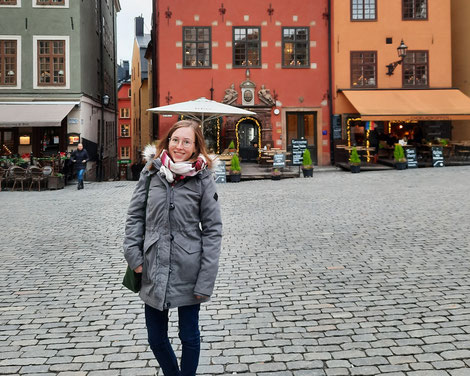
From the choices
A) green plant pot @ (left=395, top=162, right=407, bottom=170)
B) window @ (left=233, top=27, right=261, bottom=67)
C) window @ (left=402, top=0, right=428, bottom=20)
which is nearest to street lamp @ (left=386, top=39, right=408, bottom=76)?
window @ (left=402, top=0, right=428, bottom=20)

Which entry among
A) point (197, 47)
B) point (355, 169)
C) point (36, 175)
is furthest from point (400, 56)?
point (36, 175)

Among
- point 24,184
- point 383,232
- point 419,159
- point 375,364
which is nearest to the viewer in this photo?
point 375,364

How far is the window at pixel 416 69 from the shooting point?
2638 cm

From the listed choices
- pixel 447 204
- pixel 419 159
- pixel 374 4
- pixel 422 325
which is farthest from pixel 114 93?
pixel 422 325

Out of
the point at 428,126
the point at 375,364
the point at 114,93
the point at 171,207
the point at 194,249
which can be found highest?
the point at 114,93

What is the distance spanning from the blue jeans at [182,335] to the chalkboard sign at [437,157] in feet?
73.9

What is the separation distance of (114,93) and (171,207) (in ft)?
121

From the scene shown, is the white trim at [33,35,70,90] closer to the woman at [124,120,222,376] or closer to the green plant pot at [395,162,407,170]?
the green plant pot at [395,162,407,170]

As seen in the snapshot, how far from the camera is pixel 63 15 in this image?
2364 cm

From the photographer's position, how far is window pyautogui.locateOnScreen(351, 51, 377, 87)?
2609cm

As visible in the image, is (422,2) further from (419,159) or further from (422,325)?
(422,325)

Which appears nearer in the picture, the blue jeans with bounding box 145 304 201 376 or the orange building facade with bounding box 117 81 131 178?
the blue jeans with bounding box 145 304 201 376

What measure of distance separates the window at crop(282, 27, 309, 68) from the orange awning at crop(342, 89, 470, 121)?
250cm

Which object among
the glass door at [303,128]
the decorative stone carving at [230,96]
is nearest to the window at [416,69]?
the glass door at [303,128]
